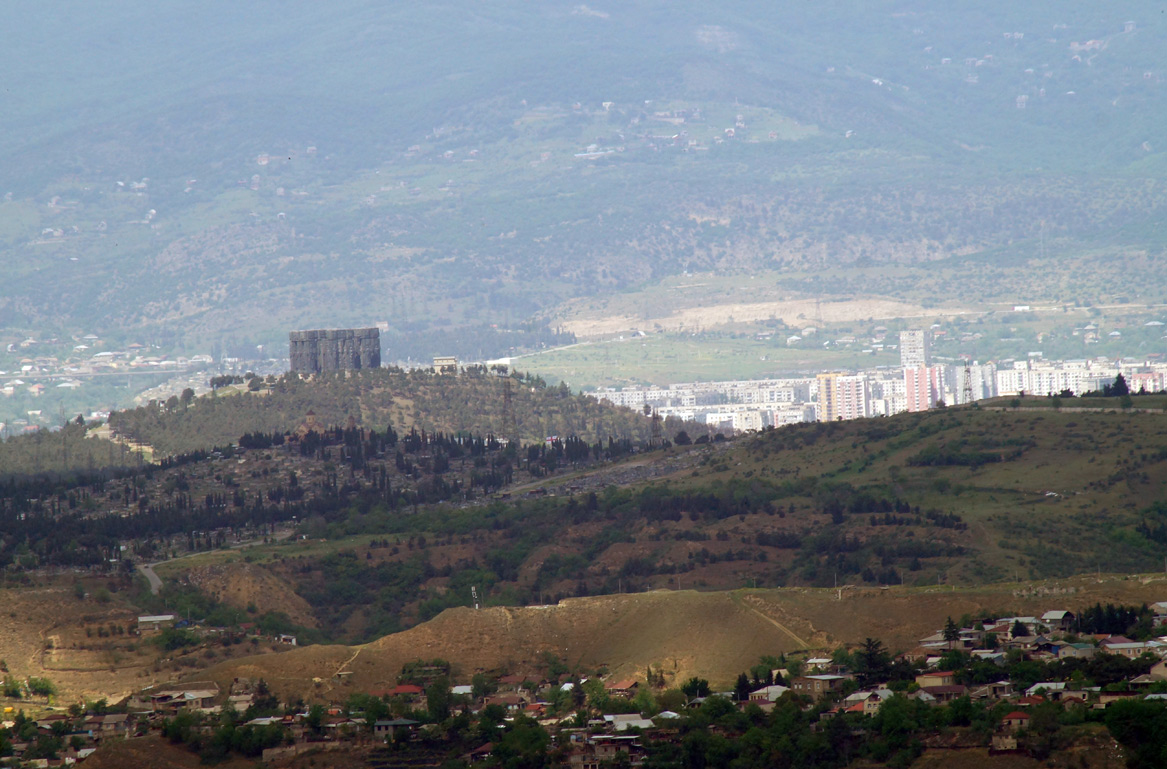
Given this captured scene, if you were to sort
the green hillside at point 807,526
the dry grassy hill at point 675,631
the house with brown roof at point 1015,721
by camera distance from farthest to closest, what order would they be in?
1. the green hillside at point 807,526
2. the dry grassy hill at point 675,631
3. the house with brown roof at point 1015,721

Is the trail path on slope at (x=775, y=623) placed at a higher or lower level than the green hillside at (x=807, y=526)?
lower

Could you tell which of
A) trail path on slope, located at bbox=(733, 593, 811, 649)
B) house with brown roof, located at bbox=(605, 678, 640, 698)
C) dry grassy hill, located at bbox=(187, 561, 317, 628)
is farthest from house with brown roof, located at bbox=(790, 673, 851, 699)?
dry grassy hill, located at bbox=(187, 561, 317, 628)

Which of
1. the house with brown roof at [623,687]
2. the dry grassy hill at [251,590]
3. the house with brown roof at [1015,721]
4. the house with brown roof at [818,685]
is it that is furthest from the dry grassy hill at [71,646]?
the house with brown roof at [1015,721]

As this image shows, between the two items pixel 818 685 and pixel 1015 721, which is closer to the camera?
pixel 1015 721

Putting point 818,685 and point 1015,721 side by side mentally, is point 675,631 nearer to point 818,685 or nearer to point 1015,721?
point 818,685

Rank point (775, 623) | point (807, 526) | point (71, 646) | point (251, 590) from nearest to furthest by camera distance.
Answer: point (775, 623)
point (71, 646)
point (251, 590)
point (807, 526)

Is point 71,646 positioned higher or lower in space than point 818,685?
higher

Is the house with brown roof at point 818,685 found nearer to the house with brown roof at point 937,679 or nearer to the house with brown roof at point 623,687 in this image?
the house with brown roof at point 937,679

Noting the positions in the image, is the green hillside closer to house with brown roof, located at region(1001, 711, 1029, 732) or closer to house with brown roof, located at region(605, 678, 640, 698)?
house with brown roof, located at region(605, 678, 640, 698)

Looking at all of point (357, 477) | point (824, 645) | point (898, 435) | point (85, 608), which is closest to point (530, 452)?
point (357, 477)

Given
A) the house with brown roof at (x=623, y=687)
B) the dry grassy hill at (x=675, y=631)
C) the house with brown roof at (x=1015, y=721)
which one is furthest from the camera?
the dry grassy hill at (x=675, y=631)

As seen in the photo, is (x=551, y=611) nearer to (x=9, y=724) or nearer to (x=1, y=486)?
(x=9, y=724)

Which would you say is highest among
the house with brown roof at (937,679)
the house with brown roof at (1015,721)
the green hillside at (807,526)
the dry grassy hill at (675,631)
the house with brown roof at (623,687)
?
the green hillside at (807,526)

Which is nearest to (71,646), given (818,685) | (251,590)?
(251,590)
